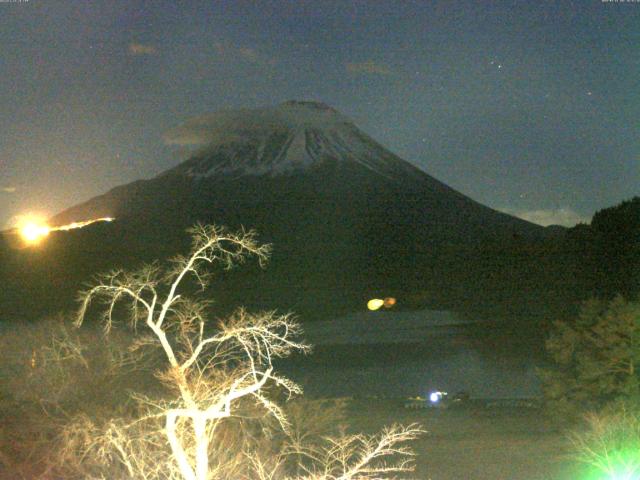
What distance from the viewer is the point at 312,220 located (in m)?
99.2

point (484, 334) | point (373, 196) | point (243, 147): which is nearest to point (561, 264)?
point (484, 334)

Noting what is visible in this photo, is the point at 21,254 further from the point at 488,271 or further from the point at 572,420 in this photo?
the point at 572,420

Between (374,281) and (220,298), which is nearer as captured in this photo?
(220,298)

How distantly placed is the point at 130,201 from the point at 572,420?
285ft

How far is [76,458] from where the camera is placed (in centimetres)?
1320

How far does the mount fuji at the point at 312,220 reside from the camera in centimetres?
7350

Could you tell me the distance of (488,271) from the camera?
50.5 m

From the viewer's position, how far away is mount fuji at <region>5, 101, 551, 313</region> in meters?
73.5

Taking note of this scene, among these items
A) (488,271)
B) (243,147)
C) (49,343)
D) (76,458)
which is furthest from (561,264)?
(243,147)

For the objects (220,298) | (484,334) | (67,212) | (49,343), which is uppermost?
(67,212)

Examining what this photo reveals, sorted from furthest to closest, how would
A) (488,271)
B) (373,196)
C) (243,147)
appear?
(243,147) → (373,196) → (488,271)

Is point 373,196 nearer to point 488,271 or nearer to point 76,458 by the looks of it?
point 488,271

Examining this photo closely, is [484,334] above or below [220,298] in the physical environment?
below

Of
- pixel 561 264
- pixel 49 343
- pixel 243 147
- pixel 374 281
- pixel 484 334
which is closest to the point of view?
pixel 49 343
